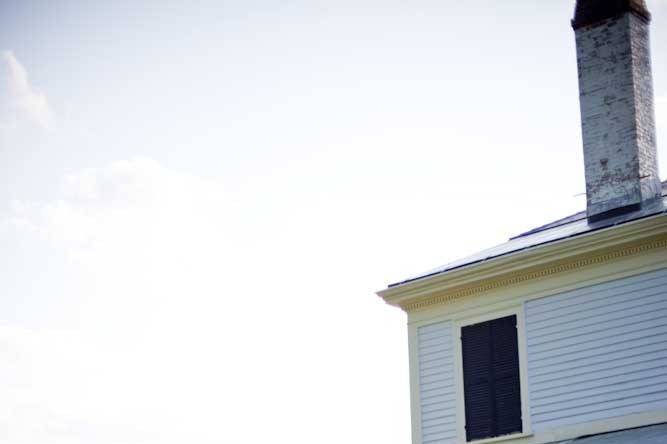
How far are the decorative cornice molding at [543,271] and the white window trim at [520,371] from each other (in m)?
0.46

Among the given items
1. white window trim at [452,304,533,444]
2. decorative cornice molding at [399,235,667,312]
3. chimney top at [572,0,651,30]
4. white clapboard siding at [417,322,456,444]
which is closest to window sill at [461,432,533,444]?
white window trim at [452,304,533,444]

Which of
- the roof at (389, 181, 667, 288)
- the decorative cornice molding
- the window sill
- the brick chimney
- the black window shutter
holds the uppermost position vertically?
the brick chimney

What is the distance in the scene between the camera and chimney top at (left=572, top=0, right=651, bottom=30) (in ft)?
73.8

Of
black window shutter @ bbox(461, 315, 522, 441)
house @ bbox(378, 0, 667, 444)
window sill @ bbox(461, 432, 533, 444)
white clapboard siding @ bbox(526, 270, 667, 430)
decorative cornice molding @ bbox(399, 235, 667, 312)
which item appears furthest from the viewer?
black window shutter @ bbox(461, 315, 522, 441)

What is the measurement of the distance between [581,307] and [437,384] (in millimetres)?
3125

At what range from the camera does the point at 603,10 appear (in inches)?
893

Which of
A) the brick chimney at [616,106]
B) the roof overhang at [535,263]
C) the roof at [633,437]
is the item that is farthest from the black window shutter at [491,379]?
the brick chimney at [616,106]

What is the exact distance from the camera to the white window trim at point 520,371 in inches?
797

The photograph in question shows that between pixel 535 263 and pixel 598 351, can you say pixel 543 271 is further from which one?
pixel 598 351

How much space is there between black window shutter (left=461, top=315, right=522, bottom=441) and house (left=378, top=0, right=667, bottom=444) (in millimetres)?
22

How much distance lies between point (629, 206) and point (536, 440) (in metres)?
4.31

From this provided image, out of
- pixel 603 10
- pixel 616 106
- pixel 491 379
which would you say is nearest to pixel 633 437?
pixel 491 379

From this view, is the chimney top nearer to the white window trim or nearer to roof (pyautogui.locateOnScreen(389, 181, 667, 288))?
roof (pyautogui.locateOnScreen(389, 181, 667, 288))

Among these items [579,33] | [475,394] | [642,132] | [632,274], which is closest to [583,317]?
[632,274]
